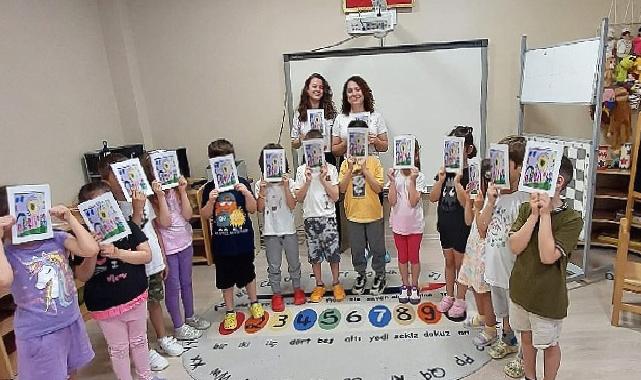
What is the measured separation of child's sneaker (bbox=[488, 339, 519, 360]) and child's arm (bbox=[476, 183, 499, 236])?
0.61m

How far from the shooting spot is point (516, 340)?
7.77 ft

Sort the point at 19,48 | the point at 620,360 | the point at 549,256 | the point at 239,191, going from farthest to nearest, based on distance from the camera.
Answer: the point at 19,48
the point at 239,191
the point at 620,360
the point at 549,256

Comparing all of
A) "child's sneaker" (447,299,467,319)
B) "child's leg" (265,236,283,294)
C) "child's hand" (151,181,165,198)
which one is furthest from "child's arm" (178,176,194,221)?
"child's sneaker" (447,299,467,319)

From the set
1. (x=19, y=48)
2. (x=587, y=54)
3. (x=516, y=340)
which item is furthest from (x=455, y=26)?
(x=19, y=48)

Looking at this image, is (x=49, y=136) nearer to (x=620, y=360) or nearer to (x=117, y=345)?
(x=117, y=345)

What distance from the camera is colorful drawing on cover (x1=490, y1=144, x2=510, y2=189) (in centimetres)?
197

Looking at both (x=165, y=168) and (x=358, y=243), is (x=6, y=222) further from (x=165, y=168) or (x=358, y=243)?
(x=358, y=243)

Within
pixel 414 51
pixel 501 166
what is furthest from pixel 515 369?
pixel 414 51

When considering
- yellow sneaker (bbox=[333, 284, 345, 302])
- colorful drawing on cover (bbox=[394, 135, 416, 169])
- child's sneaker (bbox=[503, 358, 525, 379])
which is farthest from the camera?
yellow sneaker (bbox=[333, 284, 345, 302])

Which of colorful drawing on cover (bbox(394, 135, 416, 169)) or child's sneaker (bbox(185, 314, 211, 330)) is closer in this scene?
colorful drawing on cover (bbox(394, 135, 416, 169))

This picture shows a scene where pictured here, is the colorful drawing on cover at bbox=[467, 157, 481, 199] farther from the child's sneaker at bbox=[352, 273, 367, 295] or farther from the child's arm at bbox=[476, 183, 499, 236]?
the child's sneaker at bbox=[352, 273, 367, 295]

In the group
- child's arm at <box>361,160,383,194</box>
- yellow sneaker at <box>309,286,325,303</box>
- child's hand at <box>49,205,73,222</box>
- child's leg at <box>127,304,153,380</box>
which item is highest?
child's hand at <box>49,205,73,222</box>

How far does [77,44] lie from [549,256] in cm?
381

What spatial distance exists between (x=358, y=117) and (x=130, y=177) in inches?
70.8
